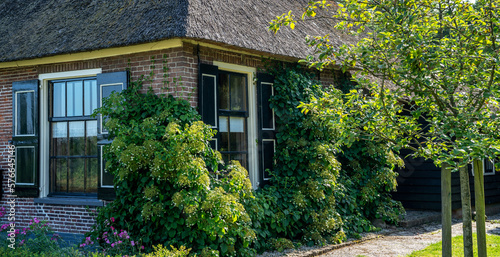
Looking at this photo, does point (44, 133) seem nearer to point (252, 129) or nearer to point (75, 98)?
point (75, 98)

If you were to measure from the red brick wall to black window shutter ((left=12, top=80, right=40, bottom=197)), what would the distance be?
0.22 m

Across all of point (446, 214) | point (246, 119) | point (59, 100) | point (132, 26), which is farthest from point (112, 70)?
point (446, 214)

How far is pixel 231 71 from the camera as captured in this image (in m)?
8.39

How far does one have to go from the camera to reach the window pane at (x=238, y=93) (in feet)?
27.6

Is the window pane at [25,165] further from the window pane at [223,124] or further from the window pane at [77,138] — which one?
the window pane at [223,124]

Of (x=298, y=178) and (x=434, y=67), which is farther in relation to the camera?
(x=298, y=178)

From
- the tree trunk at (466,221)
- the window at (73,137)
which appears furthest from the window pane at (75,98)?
the tree trunk at (466,221)

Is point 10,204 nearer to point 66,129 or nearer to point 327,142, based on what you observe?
point 66,129

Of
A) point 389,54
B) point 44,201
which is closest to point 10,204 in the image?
point 44,201

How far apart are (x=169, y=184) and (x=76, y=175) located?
2.42 metres

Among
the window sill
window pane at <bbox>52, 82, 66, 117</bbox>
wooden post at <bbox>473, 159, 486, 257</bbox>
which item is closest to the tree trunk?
wooden post at <bbox>473, 159, 486, 257</bbox>

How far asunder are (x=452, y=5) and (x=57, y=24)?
627cm

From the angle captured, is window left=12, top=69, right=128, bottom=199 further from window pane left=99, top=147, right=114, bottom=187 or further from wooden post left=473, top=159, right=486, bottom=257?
wooden post left=473, top=159, right=486, bottom=257

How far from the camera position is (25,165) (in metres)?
8.62
